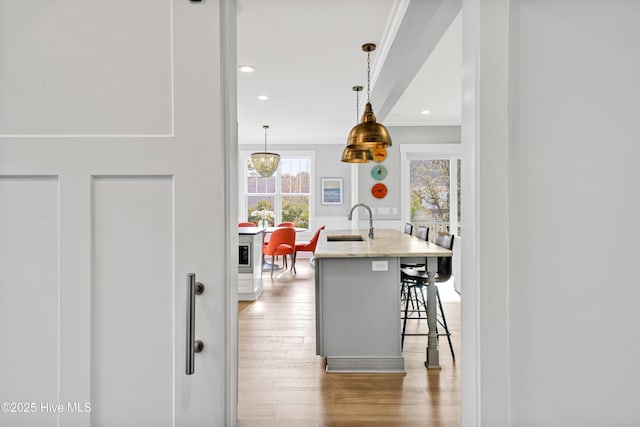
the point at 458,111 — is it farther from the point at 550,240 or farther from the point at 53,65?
the point at 53,65

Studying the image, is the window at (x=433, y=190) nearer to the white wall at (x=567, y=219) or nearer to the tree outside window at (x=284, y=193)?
the tree outside window at (x=284, y=193)

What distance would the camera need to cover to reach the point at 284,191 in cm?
790

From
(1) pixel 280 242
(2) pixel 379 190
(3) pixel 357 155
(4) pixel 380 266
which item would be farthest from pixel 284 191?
(4) pixel 380 266

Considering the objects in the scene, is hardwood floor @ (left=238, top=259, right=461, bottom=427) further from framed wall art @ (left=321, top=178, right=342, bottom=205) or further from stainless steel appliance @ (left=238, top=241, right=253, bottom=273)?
framed wall art @ (left=321, top=178, right=342, bottom=205)

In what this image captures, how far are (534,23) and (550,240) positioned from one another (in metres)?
0.59

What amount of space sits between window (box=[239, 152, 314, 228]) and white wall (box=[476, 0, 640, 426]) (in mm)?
6900

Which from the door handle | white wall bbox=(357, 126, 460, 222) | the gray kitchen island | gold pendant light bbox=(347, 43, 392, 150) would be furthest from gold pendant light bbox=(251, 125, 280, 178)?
the door handle

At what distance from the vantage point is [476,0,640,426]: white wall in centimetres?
95

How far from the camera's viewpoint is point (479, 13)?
3.26 ft

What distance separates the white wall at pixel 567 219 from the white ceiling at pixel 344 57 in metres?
1.22

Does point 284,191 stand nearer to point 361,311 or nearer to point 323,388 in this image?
point 361,311

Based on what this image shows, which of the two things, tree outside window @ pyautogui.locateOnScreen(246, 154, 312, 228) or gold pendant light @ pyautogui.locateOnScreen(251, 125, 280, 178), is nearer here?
gold pendant light @ pyautogui.locateOnScreen(251, 125, 280, 178)

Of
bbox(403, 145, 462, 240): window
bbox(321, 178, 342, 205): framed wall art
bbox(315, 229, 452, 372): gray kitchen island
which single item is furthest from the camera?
bbox(321, 178, 342, 205): framed wall art

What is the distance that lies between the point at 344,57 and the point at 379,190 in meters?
3.05
